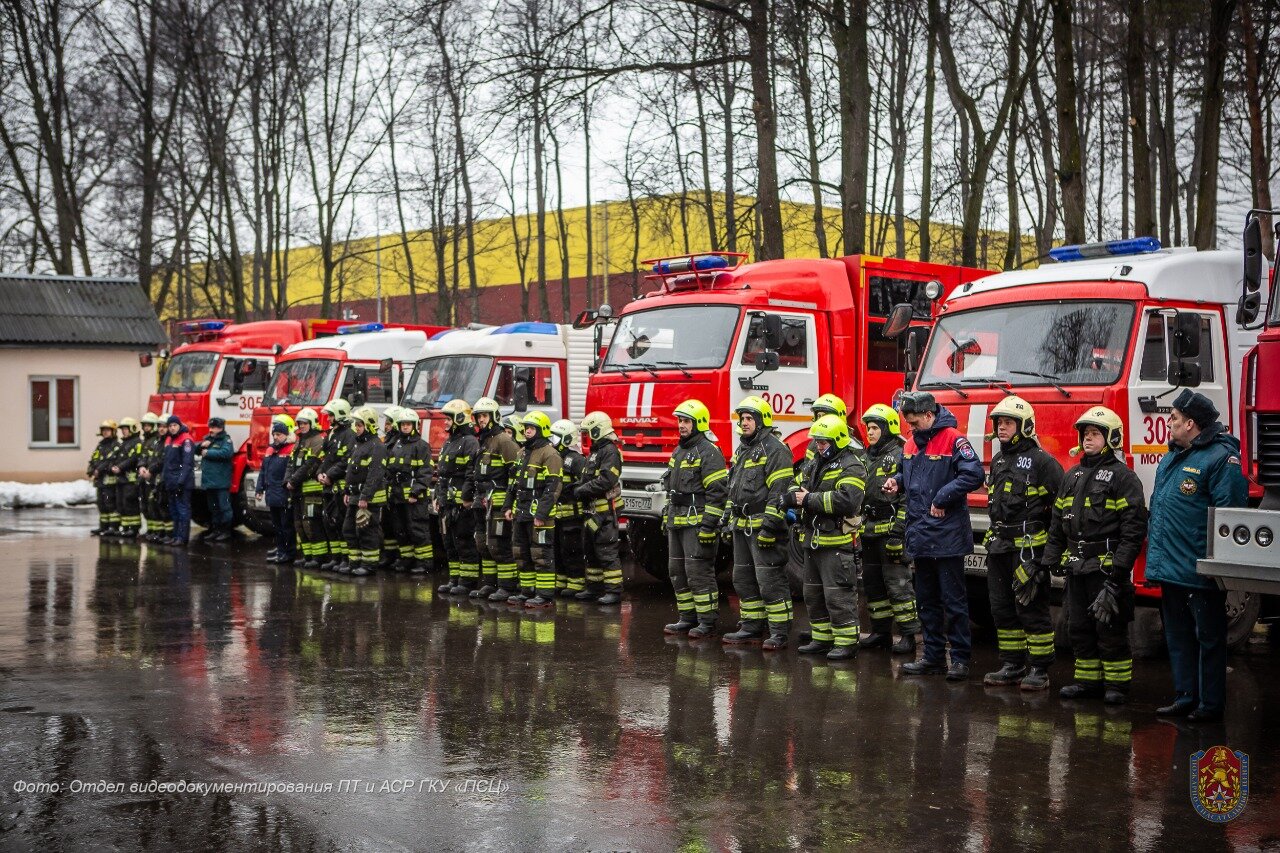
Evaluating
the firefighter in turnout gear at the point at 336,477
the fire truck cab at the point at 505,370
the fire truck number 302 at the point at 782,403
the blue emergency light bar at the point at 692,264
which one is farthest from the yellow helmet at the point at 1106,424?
the firefighter in turnout gear at the point at 336,477

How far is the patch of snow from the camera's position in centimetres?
2781

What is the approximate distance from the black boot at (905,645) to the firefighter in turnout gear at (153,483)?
43.7 feet

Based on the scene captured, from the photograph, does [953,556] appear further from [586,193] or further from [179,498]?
[586,193]

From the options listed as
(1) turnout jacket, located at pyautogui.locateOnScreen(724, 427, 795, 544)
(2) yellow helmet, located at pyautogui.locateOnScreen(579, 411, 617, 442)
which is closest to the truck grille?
(1) turnout jacket, located at pyautogui.locateOnScreen(724, 427, 795, 544)

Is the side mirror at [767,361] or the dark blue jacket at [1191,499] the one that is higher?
the side mirror at [767,361]

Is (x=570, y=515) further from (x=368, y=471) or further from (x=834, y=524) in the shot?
(x=834, y=524)

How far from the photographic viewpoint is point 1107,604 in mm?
8234

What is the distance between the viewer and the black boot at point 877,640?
420 inches

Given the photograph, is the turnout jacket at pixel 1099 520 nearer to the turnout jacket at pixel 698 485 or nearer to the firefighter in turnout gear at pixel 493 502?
the turnout jacket at pixel 698 485

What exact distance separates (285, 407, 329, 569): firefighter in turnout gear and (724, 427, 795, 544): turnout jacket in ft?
23.8

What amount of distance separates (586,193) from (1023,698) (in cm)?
2615

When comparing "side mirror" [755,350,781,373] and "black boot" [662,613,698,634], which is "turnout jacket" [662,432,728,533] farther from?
"side mirror" [755,350,781,373]

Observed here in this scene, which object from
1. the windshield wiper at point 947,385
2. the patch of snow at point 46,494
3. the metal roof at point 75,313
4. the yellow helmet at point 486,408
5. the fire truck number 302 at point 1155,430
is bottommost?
the patch of snow at point 46,494

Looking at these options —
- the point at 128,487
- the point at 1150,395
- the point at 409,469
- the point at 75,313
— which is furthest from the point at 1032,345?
the point at 75,313
